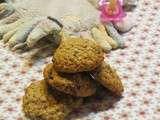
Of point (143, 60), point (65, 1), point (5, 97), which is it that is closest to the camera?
point (5, 97)

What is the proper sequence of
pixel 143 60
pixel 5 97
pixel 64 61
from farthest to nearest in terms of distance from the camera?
pixel 143 60 → pixel 5 97 → pixel 64 61

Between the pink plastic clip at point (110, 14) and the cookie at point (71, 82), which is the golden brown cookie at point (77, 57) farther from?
the pink plastic clip at point (110, 14)

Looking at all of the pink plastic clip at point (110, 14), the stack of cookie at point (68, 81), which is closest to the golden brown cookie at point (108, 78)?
the stack of cookie at point (68, 81)

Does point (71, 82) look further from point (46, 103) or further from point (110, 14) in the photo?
point (110, 14)

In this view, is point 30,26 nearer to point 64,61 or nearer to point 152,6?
point 64,61

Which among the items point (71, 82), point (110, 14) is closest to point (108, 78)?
point (71, 82)

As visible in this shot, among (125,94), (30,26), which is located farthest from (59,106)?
(30,26)

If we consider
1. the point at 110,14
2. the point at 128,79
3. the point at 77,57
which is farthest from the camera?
the point at 110,14

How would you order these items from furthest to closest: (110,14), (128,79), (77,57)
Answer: (110,14) < (128,79) < (77,57)
